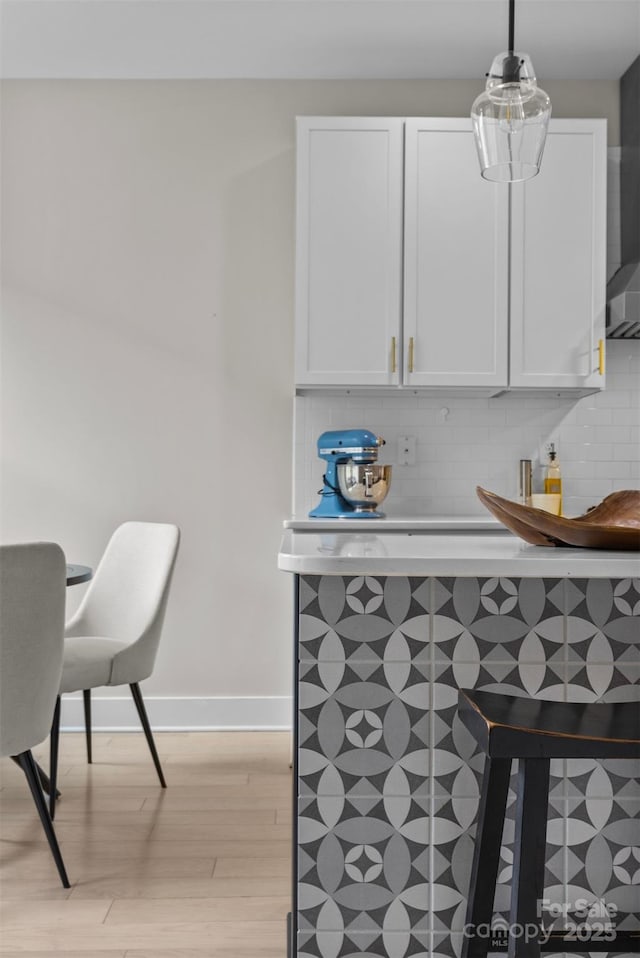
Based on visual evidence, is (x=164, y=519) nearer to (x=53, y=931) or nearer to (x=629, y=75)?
(x=53, y=931)

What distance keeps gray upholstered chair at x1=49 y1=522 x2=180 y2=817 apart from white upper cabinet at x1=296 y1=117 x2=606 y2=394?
2.93ft

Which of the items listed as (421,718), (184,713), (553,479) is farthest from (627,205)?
(184,713)

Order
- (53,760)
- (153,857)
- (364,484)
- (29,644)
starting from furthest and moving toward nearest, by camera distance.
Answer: (364,484), (53,760), (153,857), (29,644)

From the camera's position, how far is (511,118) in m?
1.63

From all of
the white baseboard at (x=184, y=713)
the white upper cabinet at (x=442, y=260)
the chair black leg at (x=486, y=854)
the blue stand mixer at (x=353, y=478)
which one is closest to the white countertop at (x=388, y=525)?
the blue stand mixer at (x=353, y=478)

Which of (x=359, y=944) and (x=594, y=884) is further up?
(x=594, y=884)

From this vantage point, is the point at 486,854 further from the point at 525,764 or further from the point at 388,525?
the point at 388,525

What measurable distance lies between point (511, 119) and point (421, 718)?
1197 millimetres

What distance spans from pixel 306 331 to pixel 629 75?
180 cm

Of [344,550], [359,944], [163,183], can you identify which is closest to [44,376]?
[163,183]

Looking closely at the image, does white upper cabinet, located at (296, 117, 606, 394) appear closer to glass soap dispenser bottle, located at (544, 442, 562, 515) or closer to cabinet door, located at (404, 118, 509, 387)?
cabinet door, located at (404, 118, 509, 387)

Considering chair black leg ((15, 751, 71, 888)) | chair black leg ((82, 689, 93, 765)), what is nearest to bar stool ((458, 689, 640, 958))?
chair black leg ((15, 751, 71, 888))

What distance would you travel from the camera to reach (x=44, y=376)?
11.6 feet

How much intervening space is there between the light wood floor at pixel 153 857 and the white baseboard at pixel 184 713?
22 cm
